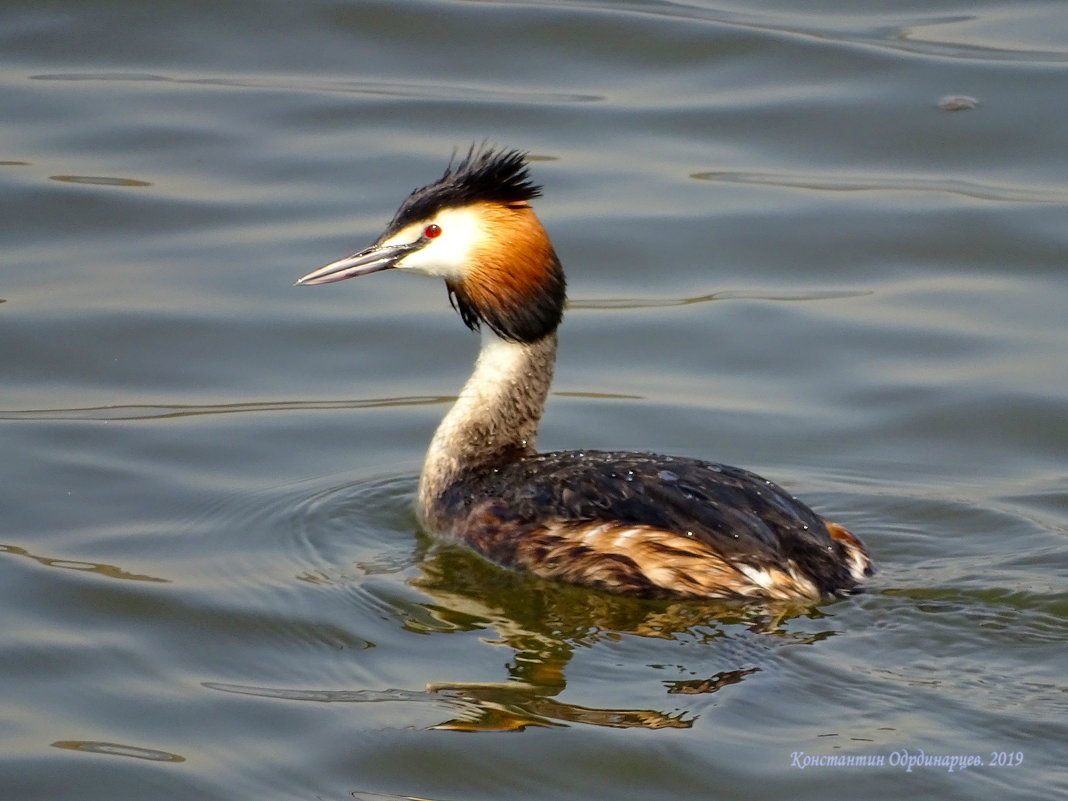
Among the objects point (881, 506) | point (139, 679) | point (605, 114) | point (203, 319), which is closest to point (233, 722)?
point (139, 679)

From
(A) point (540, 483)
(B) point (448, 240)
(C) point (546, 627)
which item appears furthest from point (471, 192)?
(C) point (546, 627)

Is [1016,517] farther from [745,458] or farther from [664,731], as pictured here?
[664,731]

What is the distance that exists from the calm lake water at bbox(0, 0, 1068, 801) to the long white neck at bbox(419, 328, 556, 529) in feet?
1.26

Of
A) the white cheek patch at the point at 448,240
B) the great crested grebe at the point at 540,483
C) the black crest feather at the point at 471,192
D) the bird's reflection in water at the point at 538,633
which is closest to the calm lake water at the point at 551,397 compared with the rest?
the bird's reflection in water at the point at 538,633

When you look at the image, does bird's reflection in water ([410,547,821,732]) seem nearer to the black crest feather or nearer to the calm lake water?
the calm lake water

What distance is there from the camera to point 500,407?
7.32m

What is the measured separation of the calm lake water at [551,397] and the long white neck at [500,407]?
1.26 feet

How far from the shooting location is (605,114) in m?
11.8

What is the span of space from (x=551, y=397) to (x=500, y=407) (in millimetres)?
1312

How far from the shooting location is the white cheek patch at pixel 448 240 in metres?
7.18

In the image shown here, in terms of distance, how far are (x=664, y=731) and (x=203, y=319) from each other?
4749 mm

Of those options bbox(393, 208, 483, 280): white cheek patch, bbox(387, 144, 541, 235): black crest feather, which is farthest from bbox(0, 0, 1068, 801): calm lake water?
bbox(387, 144, 541, 235): black crest feather

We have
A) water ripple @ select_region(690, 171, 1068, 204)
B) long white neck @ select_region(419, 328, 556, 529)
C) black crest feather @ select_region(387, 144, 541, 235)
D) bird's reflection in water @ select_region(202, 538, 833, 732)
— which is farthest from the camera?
water ripple @ select_region(690, 171, 1068, 204)

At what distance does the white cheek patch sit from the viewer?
7180 mm
